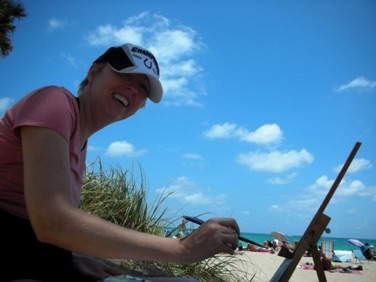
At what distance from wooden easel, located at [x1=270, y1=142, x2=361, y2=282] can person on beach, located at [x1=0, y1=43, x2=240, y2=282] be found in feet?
2.95

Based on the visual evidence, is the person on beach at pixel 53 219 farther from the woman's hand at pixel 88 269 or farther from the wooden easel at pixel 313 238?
the wooden easel at pixel 313 238

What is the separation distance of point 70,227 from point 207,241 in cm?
42

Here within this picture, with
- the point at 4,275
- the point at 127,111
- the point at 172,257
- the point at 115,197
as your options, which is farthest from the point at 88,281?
the point at 115,197

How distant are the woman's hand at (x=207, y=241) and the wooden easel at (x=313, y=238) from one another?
36.1 inches

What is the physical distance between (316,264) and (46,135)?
1867mm

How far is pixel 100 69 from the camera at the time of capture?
165cm

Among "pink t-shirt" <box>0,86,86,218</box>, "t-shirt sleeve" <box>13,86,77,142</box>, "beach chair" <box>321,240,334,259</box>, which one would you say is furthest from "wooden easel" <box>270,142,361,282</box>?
"beach chair" <box>321,240,334,259</box>

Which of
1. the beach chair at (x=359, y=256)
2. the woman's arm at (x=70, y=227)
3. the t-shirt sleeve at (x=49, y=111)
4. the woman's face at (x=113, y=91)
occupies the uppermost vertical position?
the beach chair at (x=359, y=256)

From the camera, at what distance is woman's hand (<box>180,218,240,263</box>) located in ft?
3.63

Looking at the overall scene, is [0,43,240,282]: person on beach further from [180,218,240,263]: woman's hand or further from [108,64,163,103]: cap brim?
[108,64,163,103]: cap brim

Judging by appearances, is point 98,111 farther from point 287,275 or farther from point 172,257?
point 287,275

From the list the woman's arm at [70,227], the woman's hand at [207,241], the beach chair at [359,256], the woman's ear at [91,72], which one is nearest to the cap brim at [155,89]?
the woman's ear at [91,72]

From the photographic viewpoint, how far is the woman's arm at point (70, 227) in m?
1.03

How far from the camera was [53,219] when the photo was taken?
1.03 metres
